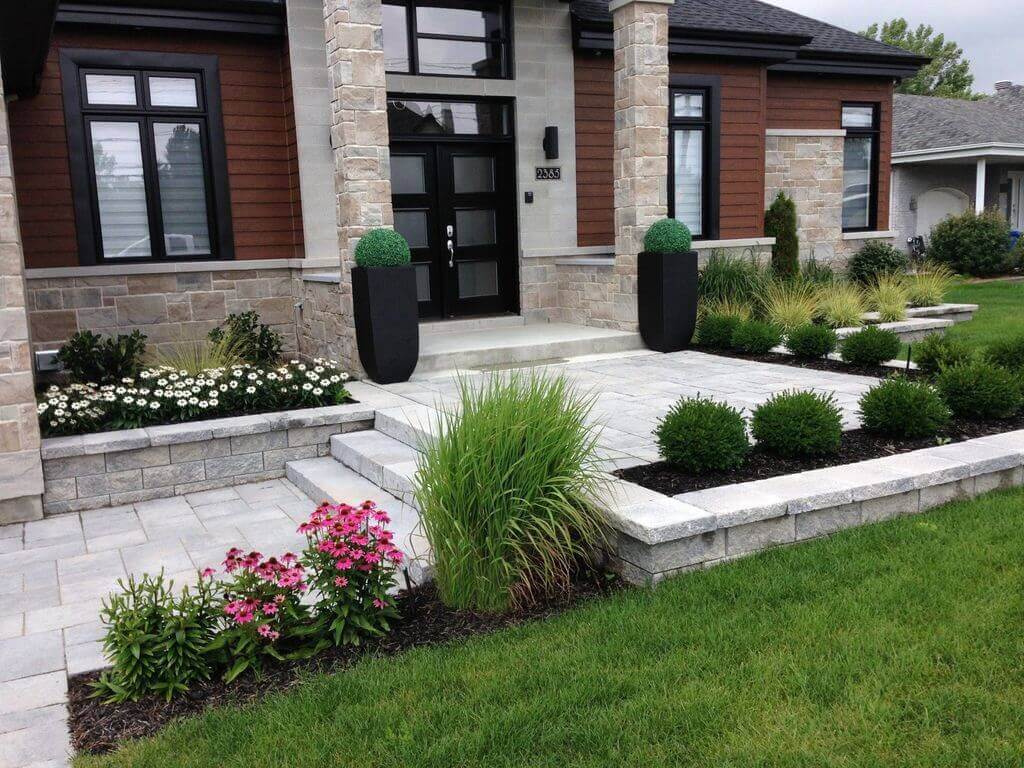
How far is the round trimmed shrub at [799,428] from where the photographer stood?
15.3 feet

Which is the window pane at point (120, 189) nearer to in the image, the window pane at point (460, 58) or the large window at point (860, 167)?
the window pane at point (460, 58)

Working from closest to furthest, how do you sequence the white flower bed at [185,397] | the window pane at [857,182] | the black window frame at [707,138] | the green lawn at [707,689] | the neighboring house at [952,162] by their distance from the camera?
the green lawn at [707,689] → the white flower bed at [185,397] → the black window frame at [707,138] → the window pane at [857,182] → the neighboring house at [952,162]

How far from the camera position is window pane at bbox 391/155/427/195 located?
9.66 metres

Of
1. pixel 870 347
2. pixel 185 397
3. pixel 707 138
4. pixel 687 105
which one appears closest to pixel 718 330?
pixel 870 347

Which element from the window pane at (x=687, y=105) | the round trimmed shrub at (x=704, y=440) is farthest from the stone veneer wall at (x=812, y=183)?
the round trimmed shrub at (x=704, y=440)

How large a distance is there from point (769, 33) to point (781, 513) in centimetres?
925

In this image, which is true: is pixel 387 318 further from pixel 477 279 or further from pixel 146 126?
pixel 146 126

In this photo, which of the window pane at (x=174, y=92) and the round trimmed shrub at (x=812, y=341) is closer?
the round trimmed shrub at (x=812, y=341)

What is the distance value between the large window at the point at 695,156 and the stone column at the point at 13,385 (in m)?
8.26

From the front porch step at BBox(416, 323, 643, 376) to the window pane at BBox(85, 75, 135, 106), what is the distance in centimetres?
381

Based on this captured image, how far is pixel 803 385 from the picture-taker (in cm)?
698

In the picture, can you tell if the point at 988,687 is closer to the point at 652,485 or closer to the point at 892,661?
the point at 892,661

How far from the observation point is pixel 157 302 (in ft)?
29.1

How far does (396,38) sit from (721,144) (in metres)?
4.66
